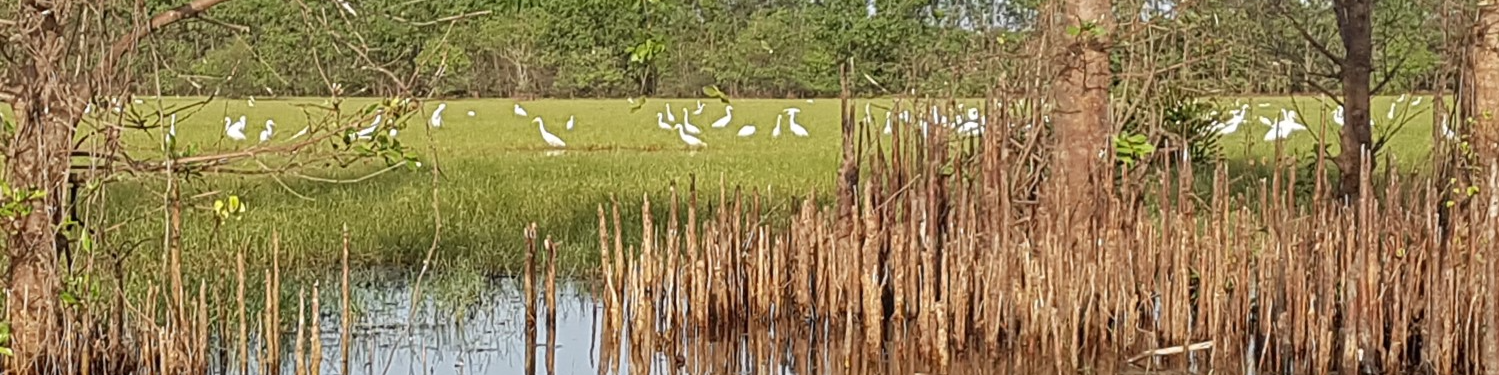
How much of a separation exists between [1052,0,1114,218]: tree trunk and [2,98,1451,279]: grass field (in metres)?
1.12

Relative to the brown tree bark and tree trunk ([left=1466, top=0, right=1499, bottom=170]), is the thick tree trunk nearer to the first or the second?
tree trunk ([left=1466, top=0, right=1499, bottom=170])

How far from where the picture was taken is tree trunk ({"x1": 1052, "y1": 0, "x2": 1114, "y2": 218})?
6.73 metres

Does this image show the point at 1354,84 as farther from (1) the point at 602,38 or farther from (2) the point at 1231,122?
(2) the point at 1231,122

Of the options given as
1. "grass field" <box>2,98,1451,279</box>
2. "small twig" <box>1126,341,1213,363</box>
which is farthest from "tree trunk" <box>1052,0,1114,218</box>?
"grass field" <box>2,98,1451,279</box>

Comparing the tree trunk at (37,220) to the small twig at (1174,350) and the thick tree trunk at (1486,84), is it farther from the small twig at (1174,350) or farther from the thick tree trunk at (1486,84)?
the thick tree trunk at (1486,84)

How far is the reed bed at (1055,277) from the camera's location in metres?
5.66

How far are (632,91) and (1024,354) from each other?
38975 mm

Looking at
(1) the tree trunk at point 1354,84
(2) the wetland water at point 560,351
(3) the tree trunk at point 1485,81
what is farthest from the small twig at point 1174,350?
(1) the tree trunk at point 1354,84

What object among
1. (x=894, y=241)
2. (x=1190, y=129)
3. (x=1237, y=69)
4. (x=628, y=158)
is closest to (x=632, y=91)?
(x=628, y=158)

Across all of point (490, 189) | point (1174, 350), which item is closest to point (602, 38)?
point (1174, 350)

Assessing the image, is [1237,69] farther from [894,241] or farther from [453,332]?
[453,332]

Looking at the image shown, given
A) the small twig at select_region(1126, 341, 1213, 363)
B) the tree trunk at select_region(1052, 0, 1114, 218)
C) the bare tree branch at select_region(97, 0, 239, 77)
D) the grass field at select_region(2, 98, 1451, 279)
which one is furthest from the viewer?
the grass field at select_region(2, 98, 1451, 279)

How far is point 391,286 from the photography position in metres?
8.46

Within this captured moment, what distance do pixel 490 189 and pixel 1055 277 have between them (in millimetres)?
8167
